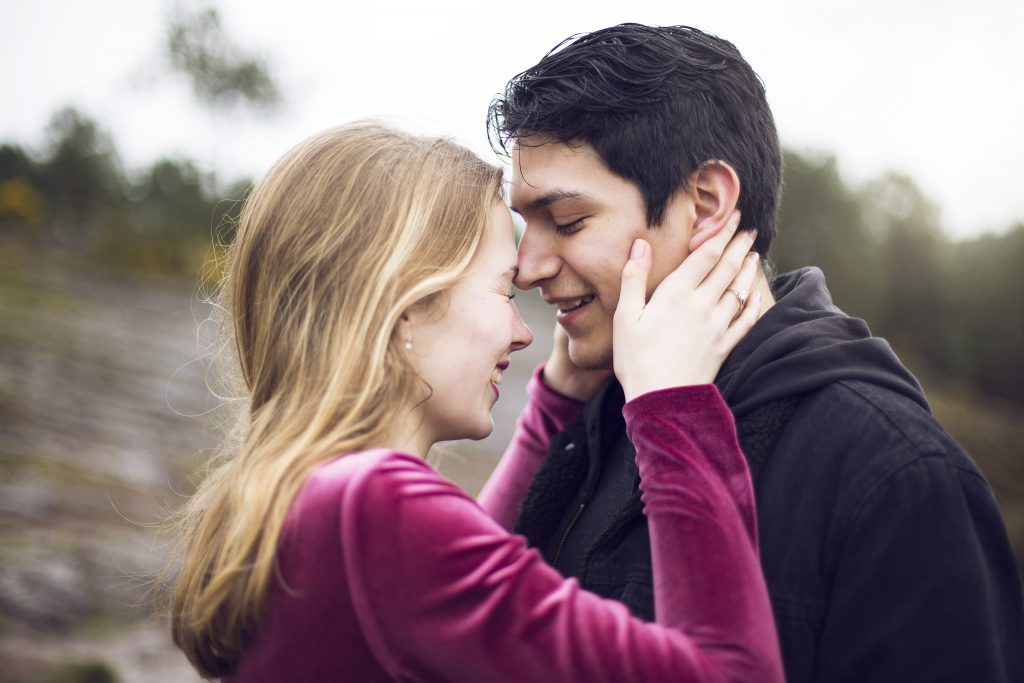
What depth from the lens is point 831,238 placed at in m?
26.0

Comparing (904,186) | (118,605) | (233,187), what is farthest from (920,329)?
(118,605)

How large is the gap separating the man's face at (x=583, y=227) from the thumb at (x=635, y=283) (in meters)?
0.07

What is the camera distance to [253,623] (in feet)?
4.87

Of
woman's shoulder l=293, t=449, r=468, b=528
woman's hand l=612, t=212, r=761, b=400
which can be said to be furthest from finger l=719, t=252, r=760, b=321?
woman's shoulder l=293, t=449, r=468, b=528

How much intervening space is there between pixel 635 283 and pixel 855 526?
83 centimetres

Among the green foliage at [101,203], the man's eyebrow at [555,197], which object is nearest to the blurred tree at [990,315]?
the green foliage at [101,203]

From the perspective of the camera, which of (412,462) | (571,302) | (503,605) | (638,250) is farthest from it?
(571,302)

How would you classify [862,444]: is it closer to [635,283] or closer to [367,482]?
[635,283]

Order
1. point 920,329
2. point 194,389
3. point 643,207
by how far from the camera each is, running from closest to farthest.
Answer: point 643,207 → point 194,389 → point 920,329

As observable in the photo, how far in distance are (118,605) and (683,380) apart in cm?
461

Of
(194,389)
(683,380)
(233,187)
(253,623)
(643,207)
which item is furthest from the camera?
(233,187)

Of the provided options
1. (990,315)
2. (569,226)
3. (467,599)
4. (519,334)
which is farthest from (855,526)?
(990,315)

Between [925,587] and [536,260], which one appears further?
[536,260]

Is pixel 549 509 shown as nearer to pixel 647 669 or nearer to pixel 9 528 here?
pixel 647 669
